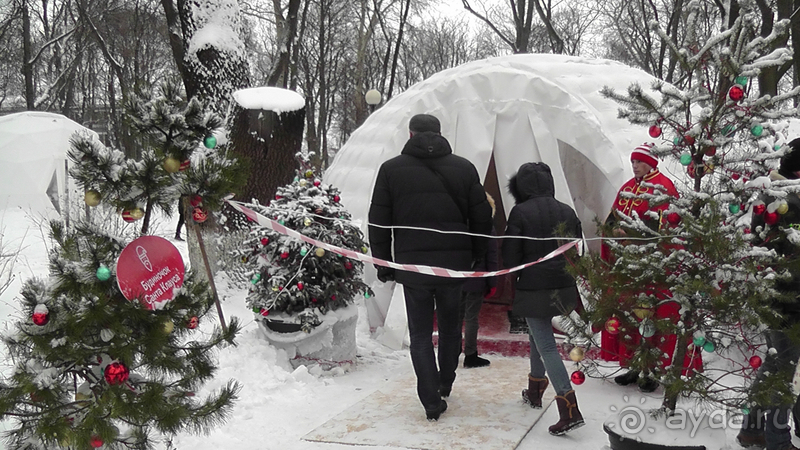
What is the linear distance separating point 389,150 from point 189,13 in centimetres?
362

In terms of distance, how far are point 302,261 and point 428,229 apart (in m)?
1.72

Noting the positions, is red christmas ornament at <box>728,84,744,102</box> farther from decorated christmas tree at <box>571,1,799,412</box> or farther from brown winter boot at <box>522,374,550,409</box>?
brown winter boot at <box>522,374,550,409</box>

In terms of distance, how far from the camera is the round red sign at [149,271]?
2795mm

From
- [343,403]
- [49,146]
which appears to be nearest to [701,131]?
[343,403]

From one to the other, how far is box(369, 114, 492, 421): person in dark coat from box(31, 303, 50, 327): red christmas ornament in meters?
2.22

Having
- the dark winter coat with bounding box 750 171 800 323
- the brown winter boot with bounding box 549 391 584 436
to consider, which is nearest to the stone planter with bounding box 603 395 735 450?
the brown winter boot with bounding box 549 391 584 436

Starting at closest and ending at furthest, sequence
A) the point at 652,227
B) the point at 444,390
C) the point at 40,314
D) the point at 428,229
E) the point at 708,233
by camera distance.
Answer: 1. the point at 40,314
2. the point at 708,233
3. the point at 652,227
4. the point at 428,229
5. the point at 444,390

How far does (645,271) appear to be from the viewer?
343 cm

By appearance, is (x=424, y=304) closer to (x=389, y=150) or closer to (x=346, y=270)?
(x=346, y=270)

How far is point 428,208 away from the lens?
4371mm

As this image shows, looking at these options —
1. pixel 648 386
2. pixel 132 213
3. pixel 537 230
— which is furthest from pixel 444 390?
pixel 132 213

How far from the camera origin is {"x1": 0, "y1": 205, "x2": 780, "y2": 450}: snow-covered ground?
410 centimetres

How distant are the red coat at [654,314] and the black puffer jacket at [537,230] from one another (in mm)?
339

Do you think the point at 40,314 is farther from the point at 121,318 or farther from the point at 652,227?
the point at 652,227
